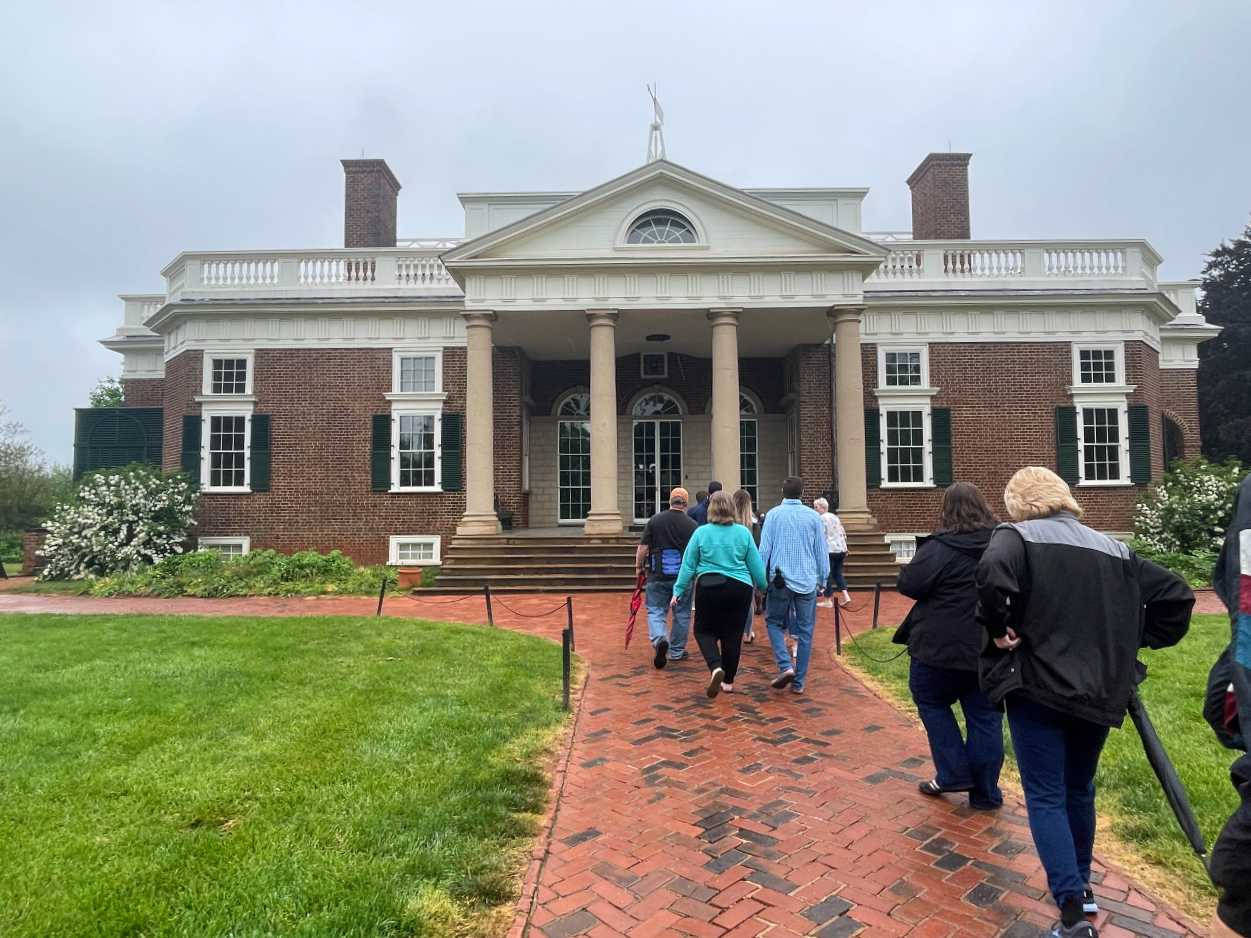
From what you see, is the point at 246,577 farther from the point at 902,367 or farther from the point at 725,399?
the point at 902,367

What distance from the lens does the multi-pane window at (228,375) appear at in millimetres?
18609

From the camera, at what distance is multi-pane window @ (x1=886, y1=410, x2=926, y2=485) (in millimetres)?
18312

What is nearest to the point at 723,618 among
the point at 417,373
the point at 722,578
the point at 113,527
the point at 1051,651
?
the point at 722,578

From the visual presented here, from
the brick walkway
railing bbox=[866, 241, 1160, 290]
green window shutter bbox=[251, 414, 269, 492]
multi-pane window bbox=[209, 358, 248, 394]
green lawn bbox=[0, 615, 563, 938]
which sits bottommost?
the brick walkway

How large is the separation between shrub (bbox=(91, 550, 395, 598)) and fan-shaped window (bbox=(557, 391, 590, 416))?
270 inches

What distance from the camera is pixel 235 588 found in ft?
46.1

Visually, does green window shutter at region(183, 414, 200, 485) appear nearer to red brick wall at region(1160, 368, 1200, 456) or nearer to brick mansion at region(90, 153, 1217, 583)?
brick mansion at region(90, 153, 1217, 583)

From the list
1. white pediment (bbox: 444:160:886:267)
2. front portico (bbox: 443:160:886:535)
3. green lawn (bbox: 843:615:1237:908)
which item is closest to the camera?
green lawn (bbox: 843:615:1237:908)

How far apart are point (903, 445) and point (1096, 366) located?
5.15m

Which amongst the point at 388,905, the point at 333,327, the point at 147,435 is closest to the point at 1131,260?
the point at 333,327

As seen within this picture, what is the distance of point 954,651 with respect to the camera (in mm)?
4141

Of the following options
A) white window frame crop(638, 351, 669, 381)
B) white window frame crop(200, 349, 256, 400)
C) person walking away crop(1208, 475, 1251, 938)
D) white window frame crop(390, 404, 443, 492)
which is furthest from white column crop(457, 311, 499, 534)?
person walking away crop(1208, 475, 1251, 938)

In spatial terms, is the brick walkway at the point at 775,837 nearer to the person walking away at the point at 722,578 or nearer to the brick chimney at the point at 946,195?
the person walking away at the point at 722,578

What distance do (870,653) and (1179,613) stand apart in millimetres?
5651
